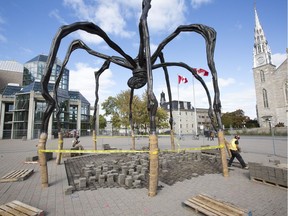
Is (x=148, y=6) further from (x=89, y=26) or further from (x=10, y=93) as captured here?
(x=10, y=93)

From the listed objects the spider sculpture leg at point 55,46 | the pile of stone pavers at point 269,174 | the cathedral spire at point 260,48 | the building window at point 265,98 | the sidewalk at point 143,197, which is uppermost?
the cathedral spire at point 260,48

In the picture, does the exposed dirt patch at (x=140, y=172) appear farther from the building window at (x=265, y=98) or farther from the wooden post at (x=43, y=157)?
the building window at (x=265, y=98)

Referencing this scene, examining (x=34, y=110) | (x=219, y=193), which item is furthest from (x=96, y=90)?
(x=34, y=110)

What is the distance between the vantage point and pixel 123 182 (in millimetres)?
6254

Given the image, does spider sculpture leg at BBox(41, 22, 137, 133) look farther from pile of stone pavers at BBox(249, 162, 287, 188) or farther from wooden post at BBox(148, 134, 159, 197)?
pile of stone pavers at BBox(249, 162, 287, 188)

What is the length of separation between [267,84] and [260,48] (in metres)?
16.7

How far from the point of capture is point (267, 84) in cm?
5897

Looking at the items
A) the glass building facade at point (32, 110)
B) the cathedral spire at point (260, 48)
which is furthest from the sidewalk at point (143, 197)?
the cathedral spire at point (260, 48)

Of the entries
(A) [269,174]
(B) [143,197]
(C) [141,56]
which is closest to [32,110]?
(C) [141,56]

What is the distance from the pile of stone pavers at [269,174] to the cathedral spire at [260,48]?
69.7 m

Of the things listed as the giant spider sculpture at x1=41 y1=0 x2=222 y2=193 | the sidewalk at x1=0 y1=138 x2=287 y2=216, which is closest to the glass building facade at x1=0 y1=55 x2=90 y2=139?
the giant spider sculpture at x1=41 y1=0 x2=222 y2=193

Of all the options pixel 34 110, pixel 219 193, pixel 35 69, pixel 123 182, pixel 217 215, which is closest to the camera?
pixel 217 215

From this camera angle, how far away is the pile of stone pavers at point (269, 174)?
5.49 m

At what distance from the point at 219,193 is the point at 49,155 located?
400 inches
